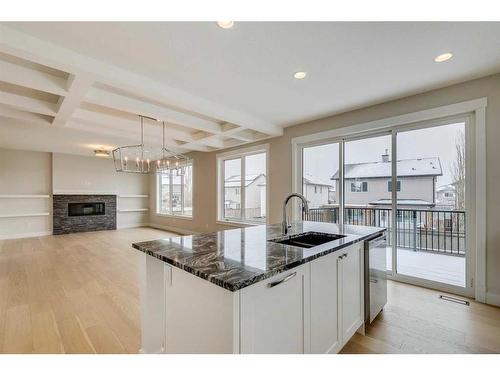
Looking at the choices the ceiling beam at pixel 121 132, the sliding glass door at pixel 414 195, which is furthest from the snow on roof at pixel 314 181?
the ceiling beam at pixel 121 132

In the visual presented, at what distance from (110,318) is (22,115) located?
3.61m

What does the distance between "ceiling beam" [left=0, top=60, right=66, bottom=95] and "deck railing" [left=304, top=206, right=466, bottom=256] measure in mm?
3571

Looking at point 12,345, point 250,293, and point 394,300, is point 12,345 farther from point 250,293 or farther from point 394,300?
point 394,300

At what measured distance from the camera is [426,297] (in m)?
2.96

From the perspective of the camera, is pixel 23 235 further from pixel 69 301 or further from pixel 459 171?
pixel 459 171

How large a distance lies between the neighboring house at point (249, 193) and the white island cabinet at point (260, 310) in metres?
3.63

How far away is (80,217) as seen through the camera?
25.7 ft

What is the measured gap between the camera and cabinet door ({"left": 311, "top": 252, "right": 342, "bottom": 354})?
62.1 inches

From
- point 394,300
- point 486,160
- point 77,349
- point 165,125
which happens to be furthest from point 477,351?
point 165,125

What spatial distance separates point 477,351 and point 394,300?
953mm

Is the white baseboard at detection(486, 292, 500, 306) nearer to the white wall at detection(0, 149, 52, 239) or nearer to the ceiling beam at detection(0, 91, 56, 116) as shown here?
the ceiling beam at detection(0, 91, 56, 116)

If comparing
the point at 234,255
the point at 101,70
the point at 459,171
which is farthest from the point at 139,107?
the point at 459,171

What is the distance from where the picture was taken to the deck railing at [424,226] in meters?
3.15
